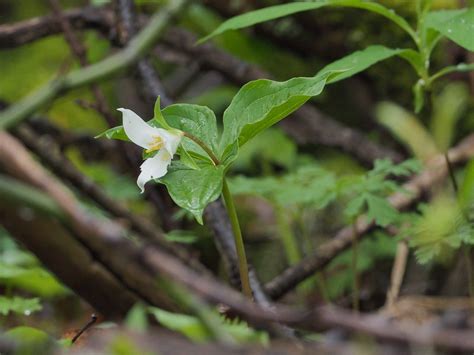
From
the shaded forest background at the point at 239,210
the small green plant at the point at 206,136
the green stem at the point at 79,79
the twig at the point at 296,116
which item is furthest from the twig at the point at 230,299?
the twig at the point at 296,116

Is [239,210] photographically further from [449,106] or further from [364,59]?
[364,59]

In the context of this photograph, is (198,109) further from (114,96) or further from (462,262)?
(114,96)

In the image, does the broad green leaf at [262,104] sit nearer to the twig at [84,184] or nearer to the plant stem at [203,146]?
the plant stem at [203,146]

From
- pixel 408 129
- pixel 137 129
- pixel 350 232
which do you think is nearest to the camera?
pixel 137 129

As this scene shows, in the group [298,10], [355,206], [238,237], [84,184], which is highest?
[84,184]

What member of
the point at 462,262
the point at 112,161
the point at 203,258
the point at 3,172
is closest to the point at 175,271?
the point at 3,172

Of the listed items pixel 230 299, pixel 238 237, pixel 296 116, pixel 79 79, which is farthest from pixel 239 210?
pixel 230 299
